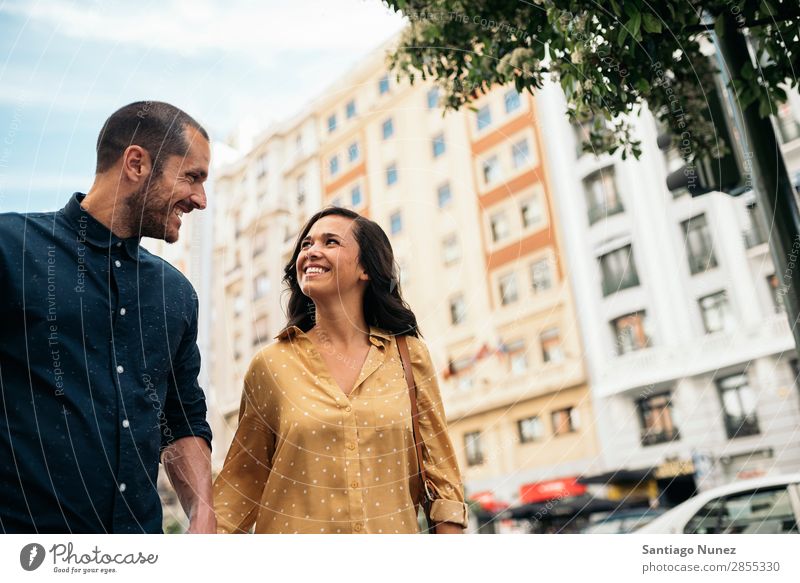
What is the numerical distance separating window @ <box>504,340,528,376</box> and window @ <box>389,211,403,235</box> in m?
1.37

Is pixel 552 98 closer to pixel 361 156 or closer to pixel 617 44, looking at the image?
pixel 617 44

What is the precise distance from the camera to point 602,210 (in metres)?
3.02

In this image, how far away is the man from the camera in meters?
1.03

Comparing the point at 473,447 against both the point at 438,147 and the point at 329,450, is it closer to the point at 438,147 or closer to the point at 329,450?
the point at 438,147

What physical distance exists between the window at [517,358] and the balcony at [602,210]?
0.57 metres

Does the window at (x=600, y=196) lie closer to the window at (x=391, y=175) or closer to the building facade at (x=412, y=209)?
the building facade at (x=412, y=209)

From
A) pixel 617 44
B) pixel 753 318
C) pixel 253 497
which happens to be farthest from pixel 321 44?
pixel 753 318

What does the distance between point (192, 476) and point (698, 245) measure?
3969 millimetres

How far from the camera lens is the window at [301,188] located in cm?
158

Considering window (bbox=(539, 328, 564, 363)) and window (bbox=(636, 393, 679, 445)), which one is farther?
window (bbox=(636, 393, 679, 445))

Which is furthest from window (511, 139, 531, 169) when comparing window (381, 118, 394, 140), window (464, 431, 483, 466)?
window (464, 431, 483, 466)

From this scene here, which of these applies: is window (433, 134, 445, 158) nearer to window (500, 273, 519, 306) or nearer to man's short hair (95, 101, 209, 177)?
window (500, 273, 519, 306)

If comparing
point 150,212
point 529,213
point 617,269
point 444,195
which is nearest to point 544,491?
point 617,269
